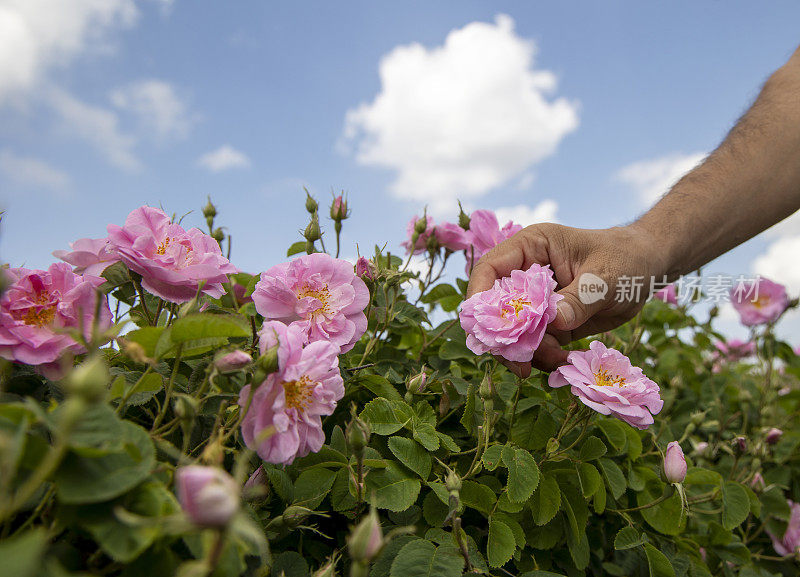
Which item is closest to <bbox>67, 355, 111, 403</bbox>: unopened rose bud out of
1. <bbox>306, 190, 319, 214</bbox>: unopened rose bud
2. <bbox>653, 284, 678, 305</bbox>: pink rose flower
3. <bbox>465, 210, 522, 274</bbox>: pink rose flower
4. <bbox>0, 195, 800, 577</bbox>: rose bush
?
<bbox>0, 195, 800, 577</bbox>: rose bush

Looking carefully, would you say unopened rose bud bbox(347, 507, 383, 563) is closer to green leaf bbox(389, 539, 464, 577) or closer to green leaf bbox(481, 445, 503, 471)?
green leaf bbox(389, 539, 464, 577)

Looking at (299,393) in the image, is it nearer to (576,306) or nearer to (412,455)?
(412,455)

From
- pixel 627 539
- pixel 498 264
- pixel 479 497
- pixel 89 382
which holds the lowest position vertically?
pixel 627 539

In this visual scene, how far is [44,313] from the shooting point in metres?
0.94

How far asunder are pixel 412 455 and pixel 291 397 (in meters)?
0.31

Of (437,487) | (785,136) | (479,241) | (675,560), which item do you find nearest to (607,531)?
(675,560)

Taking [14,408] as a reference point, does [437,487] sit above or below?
below

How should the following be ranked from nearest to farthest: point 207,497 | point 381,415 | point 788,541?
point 207,497, point 381,415, point 788,541

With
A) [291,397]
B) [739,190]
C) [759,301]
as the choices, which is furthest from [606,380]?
[759,301]

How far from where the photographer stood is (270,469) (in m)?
0.96

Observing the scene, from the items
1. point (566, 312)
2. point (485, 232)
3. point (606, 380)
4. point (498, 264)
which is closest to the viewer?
point (606, 380)

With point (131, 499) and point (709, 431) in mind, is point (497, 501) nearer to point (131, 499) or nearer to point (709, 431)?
point (131, 499)

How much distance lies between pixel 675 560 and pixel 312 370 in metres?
1.06

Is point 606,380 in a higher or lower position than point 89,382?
lower
